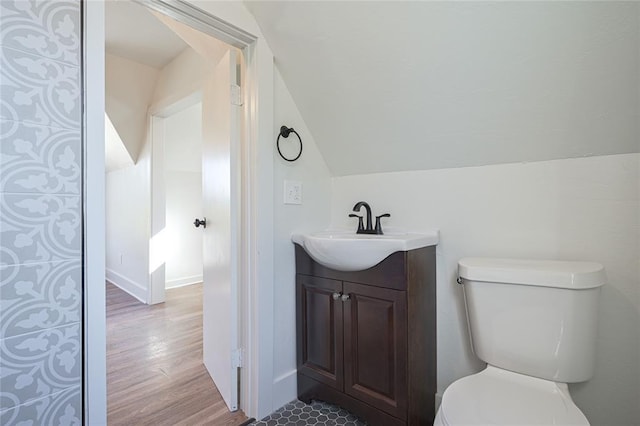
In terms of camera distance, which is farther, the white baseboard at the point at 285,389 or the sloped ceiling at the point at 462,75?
the white baseboard at the point at 285,389

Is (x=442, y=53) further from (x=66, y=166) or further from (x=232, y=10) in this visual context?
(x=66, y=166)

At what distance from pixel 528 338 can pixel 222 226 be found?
1.41 m

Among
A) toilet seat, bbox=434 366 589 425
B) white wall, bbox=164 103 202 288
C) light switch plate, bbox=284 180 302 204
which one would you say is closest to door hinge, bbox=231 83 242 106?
light switch plate, bbox=284 180 302 204

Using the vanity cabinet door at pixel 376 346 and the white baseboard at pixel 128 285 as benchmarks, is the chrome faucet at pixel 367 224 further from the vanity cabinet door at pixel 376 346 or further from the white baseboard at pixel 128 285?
the white baseboard at pixel 128 285

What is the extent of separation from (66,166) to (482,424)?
141 cm

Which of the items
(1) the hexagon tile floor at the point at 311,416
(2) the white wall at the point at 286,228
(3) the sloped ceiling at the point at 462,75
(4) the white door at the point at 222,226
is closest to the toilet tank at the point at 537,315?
(3) the sloped ceiling at the point at 462,75

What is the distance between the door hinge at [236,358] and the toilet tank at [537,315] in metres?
1.09

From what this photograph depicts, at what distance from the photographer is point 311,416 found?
59.4 inches

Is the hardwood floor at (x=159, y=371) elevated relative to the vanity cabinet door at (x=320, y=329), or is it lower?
lower

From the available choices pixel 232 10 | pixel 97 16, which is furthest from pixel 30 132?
pixel 232 10

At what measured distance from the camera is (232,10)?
1390 mm

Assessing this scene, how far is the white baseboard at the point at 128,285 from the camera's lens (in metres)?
3.37

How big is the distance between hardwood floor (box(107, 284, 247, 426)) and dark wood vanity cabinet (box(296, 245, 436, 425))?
49cm

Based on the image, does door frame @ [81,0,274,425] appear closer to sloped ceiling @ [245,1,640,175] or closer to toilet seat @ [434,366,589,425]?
sloped ceiling @ [245,1,640,175]
